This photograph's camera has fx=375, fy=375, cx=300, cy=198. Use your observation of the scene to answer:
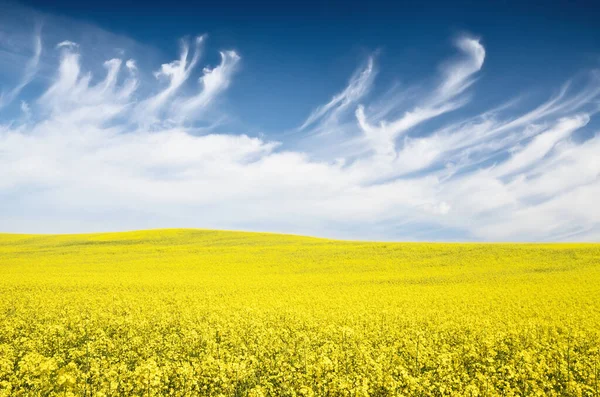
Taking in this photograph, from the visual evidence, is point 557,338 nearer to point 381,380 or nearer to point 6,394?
point 381,380

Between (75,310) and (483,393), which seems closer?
(483,393)

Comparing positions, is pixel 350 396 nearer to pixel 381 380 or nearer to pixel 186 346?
pixel 381 380

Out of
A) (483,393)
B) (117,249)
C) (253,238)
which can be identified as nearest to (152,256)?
(117,249)

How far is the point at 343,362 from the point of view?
1136 cm

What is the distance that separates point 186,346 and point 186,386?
5.05 metres

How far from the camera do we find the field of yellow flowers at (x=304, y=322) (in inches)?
367

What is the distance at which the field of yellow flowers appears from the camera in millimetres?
9312

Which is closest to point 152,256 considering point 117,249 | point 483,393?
point 117,249

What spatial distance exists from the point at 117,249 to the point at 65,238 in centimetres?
2600

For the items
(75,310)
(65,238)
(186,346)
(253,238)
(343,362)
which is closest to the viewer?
(343,362)

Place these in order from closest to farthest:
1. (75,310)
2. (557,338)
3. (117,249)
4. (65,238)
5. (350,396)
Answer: (350,396) < (557,338) < (75,310) < (117,249) < (65,238)

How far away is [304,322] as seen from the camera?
18.5 meters

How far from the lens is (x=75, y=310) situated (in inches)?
828

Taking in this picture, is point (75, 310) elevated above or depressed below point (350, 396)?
below
